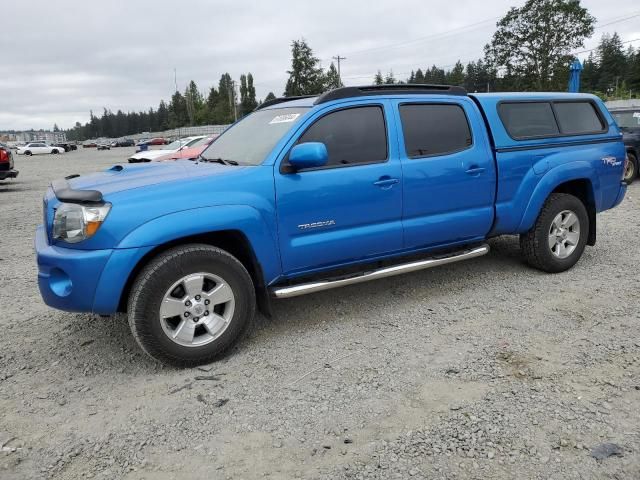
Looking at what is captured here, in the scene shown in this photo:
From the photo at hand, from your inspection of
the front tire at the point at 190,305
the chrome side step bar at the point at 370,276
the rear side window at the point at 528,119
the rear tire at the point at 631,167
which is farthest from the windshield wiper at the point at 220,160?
the rear tire at the point at 631,167

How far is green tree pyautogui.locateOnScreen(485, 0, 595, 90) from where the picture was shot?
47.6 m

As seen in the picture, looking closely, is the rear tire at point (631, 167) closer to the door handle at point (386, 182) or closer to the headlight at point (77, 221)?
the door handle at point (386, 182)

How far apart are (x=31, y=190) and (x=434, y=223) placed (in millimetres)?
13234

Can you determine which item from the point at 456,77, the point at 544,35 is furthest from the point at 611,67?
the point at 544,35

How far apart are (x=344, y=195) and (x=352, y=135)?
0.53 m

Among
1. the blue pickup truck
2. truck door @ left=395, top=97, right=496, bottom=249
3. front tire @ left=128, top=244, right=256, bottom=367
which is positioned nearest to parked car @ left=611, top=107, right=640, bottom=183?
the blue pickup truck

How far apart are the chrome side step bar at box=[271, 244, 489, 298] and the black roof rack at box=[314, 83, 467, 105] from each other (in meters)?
1.40

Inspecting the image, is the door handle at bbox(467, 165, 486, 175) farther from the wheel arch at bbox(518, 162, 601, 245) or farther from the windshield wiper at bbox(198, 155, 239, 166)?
the windshield wiper at bbox(198, 155, 239, 166)

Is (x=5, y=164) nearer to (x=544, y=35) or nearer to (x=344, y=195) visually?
(x=344, y=195)

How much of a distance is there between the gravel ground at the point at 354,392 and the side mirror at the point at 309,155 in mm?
1321

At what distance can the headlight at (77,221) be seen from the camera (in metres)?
3.04

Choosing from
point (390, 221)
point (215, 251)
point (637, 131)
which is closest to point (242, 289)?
point (215, 251)

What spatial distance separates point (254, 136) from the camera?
13.6ft

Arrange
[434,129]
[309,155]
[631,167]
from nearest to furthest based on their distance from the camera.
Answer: [309,155]
[434,129]
[631,167]
